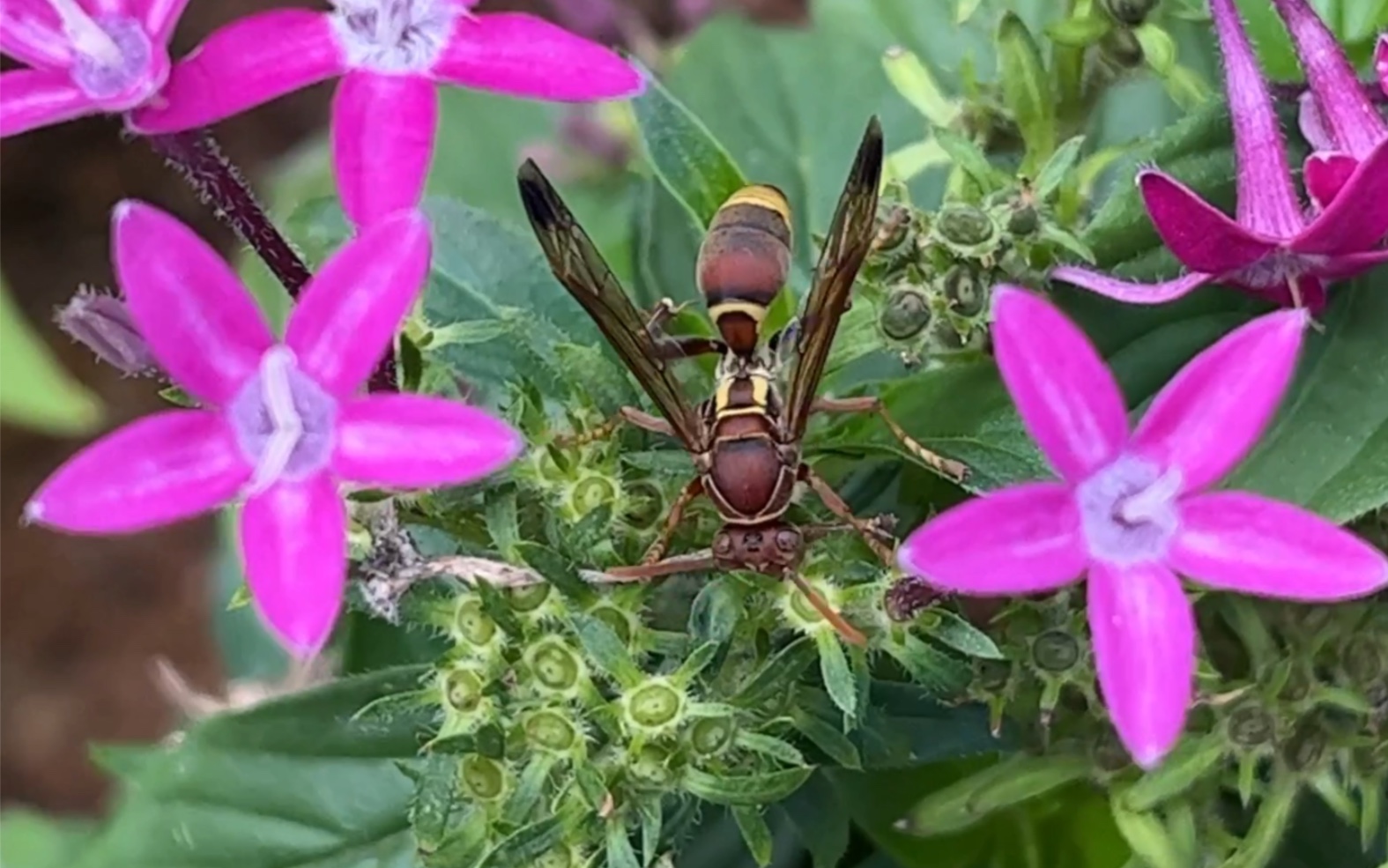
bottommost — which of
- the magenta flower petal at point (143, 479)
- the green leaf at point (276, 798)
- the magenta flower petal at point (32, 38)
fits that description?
the green leaf at point (276, 798)

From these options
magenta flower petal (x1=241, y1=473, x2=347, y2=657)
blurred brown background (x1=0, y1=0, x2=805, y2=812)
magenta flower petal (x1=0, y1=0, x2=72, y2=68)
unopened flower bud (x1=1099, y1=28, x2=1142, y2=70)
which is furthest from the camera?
blurred brown background (x1=0, y1=0, x2=805, y2=812)

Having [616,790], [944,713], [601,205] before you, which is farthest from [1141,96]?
[616,790]

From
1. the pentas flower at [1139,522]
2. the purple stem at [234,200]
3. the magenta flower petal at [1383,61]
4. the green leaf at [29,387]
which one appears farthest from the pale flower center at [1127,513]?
the green leaf at [29,387]

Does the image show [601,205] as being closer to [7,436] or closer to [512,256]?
[512,256]

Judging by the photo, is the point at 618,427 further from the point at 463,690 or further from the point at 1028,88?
the point at 1028,88

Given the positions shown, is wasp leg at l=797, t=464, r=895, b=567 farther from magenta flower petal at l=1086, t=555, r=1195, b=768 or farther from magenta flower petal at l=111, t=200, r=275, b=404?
magenta flower petal at l=111, t=200, r=275, b=404

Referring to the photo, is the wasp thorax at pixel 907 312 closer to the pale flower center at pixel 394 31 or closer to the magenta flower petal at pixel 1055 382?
the magenta flower petal at pixel 1055 382

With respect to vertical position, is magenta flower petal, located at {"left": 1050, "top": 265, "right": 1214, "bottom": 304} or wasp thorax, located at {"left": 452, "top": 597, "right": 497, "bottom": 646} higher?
magenta flower petal, located at {"left": 1050, "top": 265, "right": 1214, "bottom": 304}

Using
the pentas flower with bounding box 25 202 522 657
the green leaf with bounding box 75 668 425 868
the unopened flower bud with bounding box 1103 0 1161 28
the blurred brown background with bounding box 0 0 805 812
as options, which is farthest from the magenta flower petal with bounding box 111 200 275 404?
the blurred brown background with bounding box 0 0 805 812
